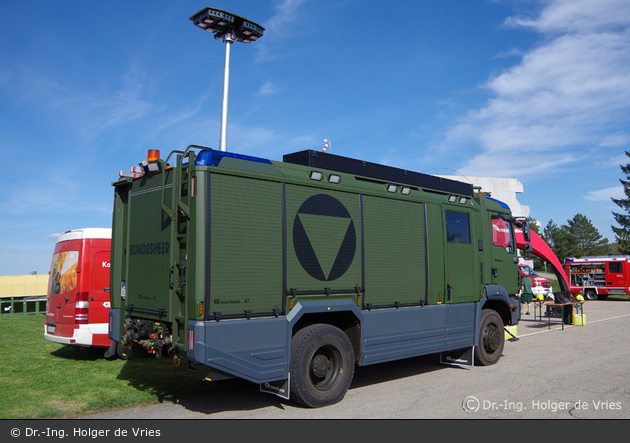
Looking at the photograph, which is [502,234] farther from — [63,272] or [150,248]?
[63,272]

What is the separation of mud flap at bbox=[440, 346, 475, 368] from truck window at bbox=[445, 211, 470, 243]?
2.11 m

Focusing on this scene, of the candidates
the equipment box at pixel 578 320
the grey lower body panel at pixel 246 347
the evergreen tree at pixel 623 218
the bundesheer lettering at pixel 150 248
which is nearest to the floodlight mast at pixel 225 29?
the bundesheer lettering at pixel 150 248

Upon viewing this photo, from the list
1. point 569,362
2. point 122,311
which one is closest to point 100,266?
point 122,311

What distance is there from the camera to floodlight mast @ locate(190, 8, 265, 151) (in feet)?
39.2

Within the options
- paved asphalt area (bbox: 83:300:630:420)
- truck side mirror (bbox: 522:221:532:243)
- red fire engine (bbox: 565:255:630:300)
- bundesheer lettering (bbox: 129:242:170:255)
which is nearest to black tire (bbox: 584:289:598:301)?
red fire engine (bbox: 565:255:630:300)

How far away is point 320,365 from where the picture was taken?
6512mm

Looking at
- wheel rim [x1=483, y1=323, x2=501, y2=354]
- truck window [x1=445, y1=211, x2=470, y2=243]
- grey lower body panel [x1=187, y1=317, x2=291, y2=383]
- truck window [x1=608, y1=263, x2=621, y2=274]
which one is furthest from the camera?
truck window [x1=608, y1=263, x2=621, y2=274]

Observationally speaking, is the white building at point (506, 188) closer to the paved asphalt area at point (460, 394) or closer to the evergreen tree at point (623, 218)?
the evergreen tree at point (623, 218)

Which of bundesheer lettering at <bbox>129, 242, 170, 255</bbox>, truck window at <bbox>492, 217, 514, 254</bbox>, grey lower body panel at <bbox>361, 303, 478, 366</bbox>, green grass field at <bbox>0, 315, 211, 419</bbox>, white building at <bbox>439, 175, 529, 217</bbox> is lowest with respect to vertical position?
green grass field at <bbox>0, 315, 211, 419</bbox>

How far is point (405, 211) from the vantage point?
807cm

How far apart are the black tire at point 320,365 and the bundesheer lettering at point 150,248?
6.86 feet

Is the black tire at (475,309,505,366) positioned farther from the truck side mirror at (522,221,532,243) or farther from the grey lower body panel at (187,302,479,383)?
the truck side mirror at (522,221,532,243)

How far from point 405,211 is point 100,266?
6.16m

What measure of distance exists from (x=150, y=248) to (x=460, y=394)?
5.01 metres
